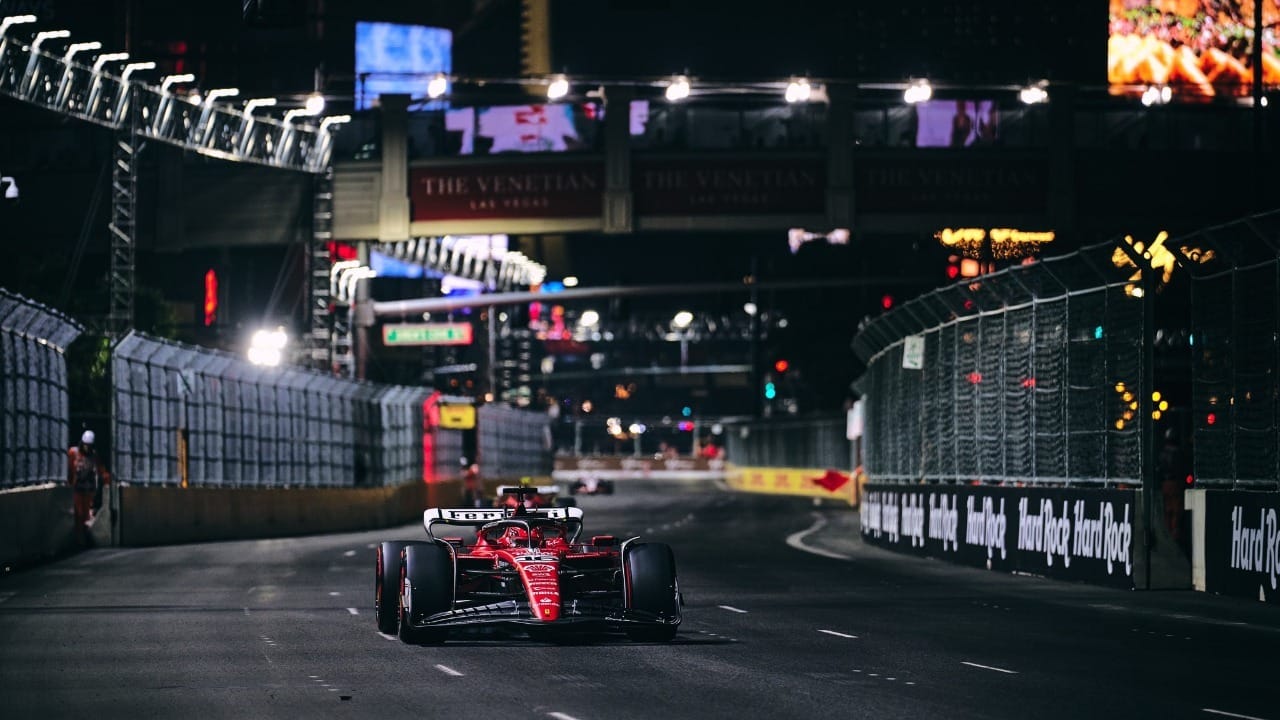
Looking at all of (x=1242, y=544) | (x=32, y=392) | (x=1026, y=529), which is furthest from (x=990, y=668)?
(x=32, y=392)

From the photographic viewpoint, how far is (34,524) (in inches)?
1211

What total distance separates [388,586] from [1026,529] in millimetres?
12500

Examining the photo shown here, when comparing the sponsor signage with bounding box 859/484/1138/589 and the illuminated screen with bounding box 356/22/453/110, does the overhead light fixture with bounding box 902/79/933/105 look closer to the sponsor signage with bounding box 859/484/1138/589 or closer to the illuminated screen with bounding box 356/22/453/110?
the sponsor signage with bounding box 859/484/1138/589

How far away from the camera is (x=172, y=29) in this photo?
366ft

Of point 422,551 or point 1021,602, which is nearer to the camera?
point 422,551

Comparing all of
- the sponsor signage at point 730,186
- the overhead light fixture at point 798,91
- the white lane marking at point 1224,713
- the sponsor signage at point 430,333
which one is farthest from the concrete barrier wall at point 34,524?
the sponsor signage at point 430,333

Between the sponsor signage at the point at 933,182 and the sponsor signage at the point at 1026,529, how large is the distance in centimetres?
Answer: 2046

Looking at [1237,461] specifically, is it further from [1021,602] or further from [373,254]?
[373,254]

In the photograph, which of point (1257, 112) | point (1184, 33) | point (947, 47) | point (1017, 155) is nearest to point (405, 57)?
point (947, 47)

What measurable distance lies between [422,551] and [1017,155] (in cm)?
4176

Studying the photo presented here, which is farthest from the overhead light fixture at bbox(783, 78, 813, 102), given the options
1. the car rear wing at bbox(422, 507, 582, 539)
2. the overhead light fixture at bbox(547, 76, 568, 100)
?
the car rear wing at bbox(422, 507, 582, 539)

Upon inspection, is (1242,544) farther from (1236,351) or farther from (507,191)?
(507,191)

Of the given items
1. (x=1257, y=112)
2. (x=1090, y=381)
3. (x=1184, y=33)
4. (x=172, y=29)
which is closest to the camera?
(x=1090, y=381)

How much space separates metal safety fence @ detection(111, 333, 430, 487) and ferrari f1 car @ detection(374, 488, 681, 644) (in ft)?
70.8
